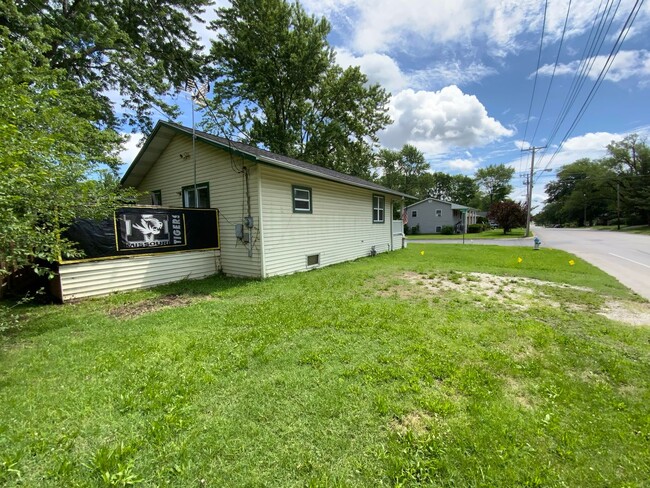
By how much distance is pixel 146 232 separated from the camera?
705 centimetres

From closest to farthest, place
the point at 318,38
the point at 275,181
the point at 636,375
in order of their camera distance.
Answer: the point at 636,375
the point at 275,181
the point at 318,38

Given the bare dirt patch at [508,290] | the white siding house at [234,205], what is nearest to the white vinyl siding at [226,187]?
the white siding house at [234,205]

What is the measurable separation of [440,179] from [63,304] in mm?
68100

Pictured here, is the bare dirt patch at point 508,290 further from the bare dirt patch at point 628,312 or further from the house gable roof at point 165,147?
the house gable roof at point 165,147

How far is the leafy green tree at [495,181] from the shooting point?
58.9 metres

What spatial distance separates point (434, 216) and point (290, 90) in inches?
1074

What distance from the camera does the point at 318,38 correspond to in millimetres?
19859

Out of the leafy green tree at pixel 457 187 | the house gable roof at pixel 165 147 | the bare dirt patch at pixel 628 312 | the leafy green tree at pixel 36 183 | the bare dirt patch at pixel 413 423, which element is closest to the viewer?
the bare dirt patch at pixel 413 423

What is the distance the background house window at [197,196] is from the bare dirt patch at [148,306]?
3759 millimetres

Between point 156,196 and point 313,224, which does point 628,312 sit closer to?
point 313,224

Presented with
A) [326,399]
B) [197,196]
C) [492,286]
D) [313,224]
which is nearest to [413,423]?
[326,399]

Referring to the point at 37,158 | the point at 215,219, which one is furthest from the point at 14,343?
the point at 215,219

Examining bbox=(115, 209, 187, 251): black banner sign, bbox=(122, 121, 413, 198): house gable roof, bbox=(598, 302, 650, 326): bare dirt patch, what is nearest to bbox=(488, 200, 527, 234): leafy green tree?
bbox=(122, 121, 413, 198): house gable roof

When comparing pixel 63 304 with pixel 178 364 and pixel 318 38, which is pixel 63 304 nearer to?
pixel 178 364
